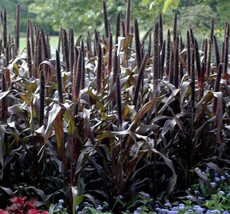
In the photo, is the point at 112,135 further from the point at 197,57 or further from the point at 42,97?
the point at 197,57

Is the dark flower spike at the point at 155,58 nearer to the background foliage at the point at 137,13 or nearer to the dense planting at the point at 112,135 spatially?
the dense planting at the point at 112,135

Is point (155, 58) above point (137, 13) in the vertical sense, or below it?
below

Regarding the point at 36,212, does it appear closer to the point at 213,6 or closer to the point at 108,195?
the point at 108,195

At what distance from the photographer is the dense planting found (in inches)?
117

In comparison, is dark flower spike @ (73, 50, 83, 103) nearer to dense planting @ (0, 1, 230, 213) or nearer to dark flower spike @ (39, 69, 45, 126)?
dense planting @ (0, 1, 230, 213)

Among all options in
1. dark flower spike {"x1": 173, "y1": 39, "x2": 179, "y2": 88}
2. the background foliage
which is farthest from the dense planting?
the background foliage

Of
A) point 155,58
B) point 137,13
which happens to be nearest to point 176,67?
point 155,58

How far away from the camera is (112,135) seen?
292 centimetres

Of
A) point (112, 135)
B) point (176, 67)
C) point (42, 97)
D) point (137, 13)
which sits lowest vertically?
point (112, 135)

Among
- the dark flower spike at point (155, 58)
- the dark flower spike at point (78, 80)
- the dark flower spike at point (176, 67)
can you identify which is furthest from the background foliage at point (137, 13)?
the dark flower spike at point (78, 80)

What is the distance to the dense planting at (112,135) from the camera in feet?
9.73

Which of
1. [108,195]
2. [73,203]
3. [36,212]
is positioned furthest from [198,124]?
[36,212]

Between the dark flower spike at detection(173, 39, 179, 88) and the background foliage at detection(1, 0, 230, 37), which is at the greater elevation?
the background foliage at detection(1, 0, 230, 37)

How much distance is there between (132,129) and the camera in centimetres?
304
